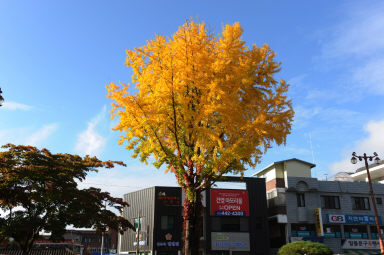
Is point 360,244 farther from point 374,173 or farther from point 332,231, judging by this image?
point 374,173

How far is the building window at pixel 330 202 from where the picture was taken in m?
41.3

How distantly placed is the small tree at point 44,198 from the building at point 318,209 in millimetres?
29391

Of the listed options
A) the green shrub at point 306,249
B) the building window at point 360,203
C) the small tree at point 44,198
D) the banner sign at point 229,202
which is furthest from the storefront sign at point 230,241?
the small tree at point 44,198

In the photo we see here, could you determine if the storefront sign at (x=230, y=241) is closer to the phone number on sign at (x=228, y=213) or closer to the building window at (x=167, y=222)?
the phone number on sign at (x=228, y=213)

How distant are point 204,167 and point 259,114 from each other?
3.10m

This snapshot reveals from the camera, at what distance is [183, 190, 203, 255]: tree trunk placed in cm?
1325

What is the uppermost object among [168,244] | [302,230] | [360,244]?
[302,230]

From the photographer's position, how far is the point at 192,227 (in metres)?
13.6

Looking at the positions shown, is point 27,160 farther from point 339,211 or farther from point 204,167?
point 339,211

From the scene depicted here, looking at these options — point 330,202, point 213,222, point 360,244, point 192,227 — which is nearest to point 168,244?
point 213,222

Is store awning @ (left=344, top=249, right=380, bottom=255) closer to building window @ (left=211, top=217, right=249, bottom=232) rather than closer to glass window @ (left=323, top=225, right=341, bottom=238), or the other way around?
glass window @ (left=323, top=225, right=341, bottom=238)

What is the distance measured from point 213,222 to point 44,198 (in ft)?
91.3

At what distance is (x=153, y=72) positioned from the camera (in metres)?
12.5

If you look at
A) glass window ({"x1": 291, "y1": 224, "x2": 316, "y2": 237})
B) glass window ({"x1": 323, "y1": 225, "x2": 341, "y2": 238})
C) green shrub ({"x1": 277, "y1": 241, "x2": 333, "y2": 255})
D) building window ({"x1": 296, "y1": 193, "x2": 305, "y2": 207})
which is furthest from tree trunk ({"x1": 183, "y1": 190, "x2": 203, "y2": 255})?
glass window ({"x1": 323, "y1": 225, "x2": 341, "y2": 238})
